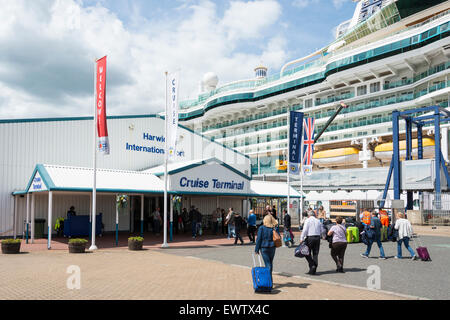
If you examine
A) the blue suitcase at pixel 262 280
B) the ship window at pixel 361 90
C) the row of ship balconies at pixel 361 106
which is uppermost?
the ship window at pixel 361 90

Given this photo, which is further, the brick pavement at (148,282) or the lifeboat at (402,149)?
the lifeboat at (402,149)

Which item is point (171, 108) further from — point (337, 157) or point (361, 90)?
point (361, 90)

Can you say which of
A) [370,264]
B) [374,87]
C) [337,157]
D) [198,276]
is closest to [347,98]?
[374,87]

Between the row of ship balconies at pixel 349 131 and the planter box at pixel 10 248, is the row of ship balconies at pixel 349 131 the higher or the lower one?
the higher one

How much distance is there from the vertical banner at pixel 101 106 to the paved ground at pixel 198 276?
4.19 metres

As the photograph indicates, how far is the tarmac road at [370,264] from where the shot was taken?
27.2 ft

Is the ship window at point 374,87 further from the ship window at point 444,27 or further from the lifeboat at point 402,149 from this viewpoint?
the ship window at point 444,27

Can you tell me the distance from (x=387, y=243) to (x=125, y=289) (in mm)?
13428

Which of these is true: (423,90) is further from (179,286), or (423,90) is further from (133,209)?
(179,286)

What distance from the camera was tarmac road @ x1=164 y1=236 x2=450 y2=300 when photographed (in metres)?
8.30

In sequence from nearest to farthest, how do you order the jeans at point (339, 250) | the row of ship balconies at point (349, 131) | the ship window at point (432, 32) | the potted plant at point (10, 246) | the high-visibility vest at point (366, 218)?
the jeans at point (339, 250)
the potted plant at point (10, 246)
the high-visibility vest at point (366, 218)
the ship window at point (432, 32)
the row of ship balconies at point (349, 131)

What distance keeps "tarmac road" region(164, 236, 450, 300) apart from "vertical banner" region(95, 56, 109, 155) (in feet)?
16.5

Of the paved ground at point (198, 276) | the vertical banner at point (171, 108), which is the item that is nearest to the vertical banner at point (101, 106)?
the vertical banner at point (171, 108)
